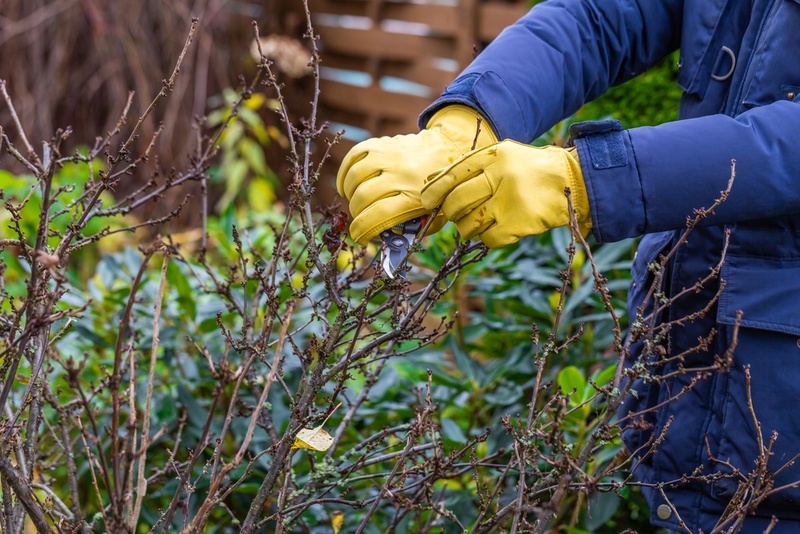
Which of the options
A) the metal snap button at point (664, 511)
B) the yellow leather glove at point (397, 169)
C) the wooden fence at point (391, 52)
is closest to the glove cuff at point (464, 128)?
the yellow leather glove at point (397, 169)

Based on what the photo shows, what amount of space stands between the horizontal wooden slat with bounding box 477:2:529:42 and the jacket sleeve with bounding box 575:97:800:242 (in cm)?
309

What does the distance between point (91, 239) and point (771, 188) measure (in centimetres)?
102

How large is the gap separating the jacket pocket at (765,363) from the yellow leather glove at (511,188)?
28 cm

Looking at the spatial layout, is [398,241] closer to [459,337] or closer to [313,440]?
[313,440]

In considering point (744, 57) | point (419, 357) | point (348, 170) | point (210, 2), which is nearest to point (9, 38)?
point (210, 2)

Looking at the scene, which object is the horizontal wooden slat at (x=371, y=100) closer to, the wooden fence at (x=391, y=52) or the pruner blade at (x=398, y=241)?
the wooden fence at (x=391, y=52)

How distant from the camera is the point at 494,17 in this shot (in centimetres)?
438

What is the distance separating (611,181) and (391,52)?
14.3 feet

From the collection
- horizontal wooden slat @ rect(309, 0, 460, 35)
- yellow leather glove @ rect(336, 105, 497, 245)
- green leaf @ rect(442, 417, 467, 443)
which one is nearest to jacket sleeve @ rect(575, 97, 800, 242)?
yellow leather glove @ rect(336, 105, 497, 245)

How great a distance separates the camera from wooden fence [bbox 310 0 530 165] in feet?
15.0

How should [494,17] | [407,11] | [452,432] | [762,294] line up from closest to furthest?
[762,294] < [452,432] < [494,17] < [407,11]

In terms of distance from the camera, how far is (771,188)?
121 cm

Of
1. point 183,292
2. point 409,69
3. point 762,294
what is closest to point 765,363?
point 762,294

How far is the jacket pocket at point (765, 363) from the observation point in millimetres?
1302
